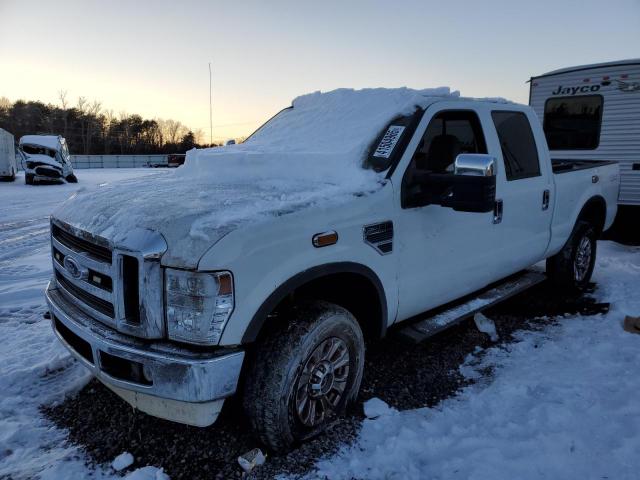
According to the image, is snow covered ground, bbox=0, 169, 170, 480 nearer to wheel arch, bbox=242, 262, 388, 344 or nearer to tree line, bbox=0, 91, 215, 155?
wheel arch, bbox=242, 262, 388, 344

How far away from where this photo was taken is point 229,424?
2873mm

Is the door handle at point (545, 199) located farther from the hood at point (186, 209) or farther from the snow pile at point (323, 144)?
the hood at point (186, 209)

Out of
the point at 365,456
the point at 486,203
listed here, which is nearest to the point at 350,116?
the point at 486,203

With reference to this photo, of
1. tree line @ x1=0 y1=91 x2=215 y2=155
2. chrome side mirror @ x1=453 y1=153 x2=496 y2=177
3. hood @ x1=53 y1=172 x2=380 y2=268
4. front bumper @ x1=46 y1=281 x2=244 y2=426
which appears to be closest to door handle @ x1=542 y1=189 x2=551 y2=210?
chrome side mirror @ x1=453 y1=153 x2=496 y2=177

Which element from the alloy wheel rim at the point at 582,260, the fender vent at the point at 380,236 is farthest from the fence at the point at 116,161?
the fender vent at the point at 380,236

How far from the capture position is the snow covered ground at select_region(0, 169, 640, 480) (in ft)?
8.11

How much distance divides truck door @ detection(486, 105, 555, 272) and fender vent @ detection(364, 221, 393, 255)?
1.33 meters

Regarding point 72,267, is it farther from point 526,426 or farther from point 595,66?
point 595,66

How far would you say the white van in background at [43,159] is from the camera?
20.5 metres

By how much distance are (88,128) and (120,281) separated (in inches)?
3569

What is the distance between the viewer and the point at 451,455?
2566 mm

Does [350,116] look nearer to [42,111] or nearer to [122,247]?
[122,247]

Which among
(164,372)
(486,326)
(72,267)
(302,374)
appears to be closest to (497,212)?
(486,326)

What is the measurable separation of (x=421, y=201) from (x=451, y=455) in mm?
1449
